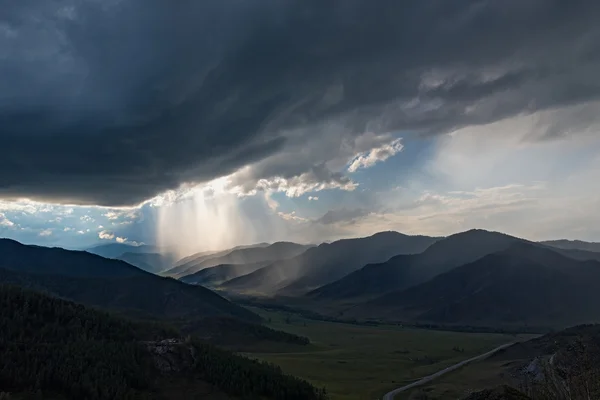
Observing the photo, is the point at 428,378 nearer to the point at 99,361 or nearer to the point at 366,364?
the point at 366,364

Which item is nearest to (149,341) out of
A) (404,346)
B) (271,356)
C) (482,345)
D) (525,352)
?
(271,356)

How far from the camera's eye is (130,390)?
75438 millimetres

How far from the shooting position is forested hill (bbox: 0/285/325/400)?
230 ft

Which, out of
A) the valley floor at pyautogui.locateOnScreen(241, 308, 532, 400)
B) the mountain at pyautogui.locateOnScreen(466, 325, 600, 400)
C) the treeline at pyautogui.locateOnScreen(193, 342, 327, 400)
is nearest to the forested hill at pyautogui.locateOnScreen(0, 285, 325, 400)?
the treeline at pyautogui.locateOnScreen(193, 342, 327, 400)

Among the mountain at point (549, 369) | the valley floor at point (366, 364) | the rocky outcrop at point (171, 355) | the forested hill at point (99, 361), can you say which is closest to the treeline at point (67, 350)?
→ the forested hill at point (99, 361)

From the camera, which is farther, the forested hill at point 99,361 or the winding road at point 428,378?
the winding road at point 428,378

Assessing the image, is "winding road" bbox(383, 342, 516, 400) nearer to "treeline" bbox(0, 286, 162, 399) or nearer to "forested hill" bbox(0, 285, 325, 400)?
"forested hill" bbox(0, 285, 325, 400)

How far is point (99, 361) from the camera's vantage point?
8000 cm

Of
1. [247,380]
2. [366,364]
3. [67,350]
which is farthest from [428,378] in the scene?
[67,350]

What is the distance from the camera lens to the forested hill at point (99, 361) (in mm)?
70188

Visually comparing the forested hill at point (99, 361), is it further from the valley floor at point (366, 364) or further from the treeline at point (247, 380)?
the valley floor at point (366, 364)

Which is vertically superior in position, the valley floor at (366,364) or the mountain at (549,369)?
the mountain at (549,369)

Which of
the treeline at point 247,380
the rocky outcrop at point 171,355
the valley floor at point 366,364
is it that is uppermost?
the rocky outcrop at point 171,355

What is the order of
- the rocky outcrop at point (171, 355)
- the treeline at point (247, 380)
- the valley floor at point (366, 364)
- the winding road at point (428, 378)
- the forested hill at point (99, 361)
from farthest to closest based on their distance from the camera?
the valley floor at point (366, 364) → the winding road at point (428, 378) → the rocky outcrop at point (171, 355) → the treeline at point (247, 380) → the forested hill at point (99, 361)
